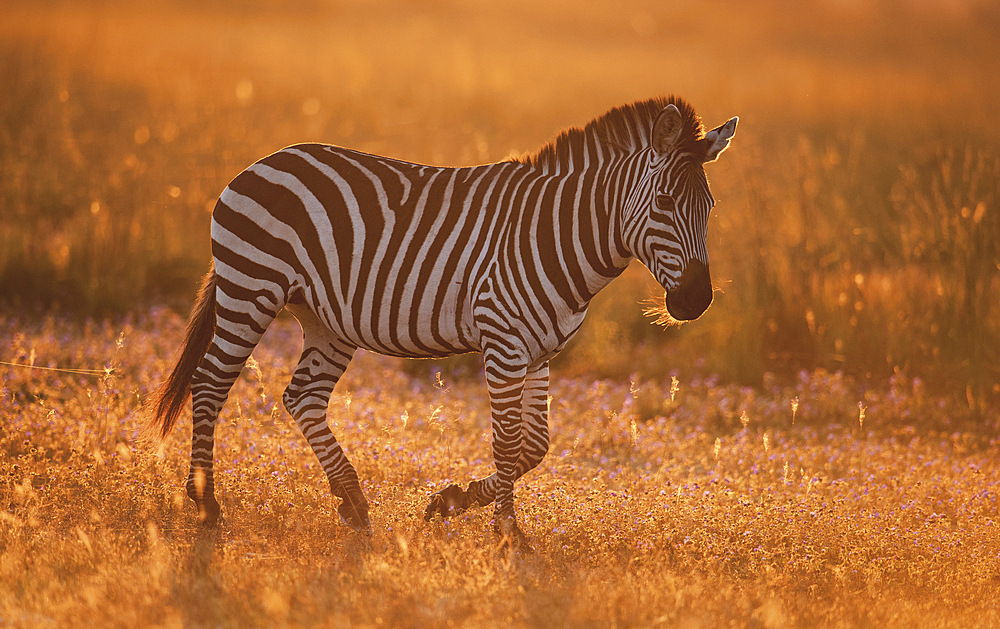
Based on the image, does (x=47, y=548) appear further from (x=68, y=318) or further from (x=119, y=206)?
(x=119, y=206)

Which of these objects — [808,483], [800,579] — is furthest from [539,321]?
[808,483]

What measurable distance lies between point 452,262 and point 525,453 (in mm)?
1280

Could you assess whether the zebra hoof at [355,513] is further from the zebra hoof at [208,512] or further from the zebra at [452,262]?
the zebra hoof at [208,512]

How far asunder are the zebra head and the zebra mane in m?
0.01

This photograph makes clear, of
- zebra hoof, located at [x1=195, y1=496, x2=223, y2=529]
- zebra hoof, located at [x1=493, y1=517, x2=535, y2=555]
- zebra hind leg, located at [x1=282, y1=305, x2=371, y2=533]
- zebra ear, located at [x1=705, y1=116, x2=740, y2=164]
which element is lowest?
zebra hoof, located at [x1=493, y1=517, x2=535, y2=555]

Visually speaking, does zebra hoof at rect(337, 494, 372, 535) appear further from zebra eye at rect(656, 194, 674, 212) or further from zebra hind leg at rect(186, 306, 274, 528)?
zebra eye at rect(656, 194, 674, 212)

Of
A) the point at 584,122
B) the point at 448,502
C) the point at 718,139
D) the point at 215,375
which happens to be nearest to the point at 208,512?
the point at 215,375

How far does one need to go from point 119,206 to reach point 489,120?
11.1m

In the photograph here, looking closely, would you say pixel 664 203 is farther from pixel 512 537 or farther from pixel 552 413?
pixel 552 413

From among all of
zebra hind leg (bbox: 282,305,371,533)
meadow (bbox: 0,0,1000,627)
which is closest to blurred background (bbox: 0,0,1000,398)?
meadow (bbox: 0,0,1000,627)

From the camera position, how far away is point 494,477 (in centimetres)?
564

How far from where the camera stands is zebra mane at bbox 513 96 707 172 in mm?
5250

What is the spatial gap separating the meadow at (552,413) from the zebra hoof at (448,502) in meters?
0.17

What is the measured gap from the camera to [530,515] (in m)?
5.94
